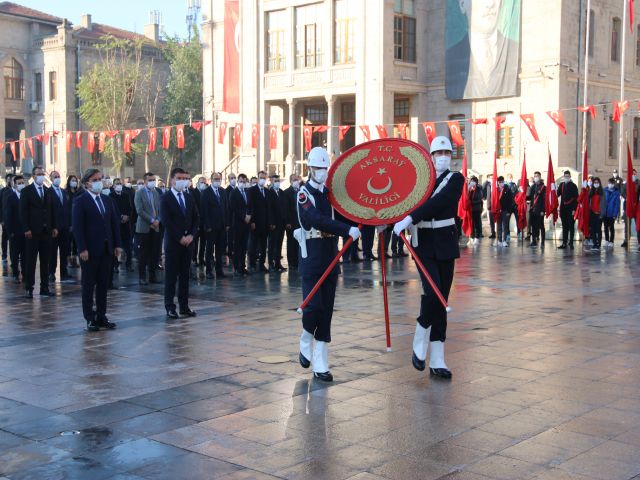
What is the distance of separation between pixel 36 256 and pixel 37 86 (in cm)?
4888

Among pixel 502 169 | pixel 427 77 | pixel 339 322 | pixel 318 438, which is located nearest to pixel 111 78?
pixel 427 77

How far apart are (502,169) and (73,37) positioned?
34173mm

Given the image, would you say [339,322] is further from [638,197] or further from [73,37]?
[73,37]

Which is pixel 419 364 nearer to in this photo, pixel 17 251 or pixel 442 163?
pixel 442 163

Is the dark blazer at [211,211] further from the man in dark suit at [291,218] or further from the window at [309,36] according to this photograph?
the window at [309,36]

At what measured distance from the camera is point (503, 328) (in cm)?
1012

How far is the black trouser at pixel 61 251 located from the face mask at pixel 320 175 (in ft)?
29.5

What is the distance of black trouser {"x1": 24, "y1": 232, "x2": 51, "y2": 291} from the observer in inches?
531

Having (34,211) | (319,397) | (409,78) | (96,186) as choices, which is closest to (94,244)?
(96,186)

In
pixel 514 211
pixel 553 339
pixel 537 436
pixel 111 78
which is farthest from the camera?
pixel 111 78

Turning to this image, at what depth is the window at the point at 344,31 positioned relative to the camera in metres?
37.6

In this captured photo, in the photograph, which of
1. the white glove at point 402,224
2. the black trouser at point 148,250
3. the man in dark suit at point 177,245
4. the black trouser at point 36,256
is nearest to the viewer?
the white glove at point 402,224

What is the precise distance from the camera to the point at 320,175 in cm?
757

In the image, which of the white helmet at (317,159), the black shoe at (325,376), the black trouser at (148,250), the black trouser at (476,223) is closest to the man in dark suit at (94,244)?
the black shoe at (325,376)
